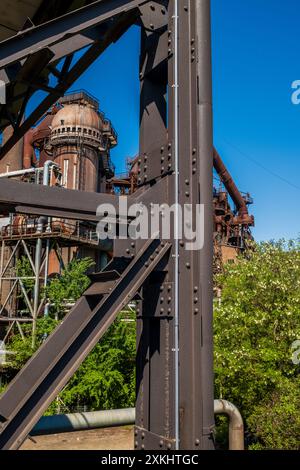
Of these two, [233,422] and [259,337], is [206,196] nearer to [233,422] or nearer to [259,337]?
[233,422]

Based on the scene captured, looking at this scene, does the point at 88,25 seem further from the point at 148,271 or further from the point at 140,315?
the point at 140,315

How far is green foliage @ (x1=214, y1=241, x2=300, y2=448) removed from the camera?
583 inches

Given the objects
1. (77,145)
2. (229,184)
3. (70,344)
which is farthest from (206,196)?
Result: (229,184)

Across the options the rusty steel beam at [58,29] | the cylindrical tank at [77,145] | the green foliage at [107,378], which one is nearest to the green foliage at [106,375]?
the green foliage at [107,378]

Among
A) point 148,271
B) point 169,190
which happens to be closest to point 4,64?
point 169,190

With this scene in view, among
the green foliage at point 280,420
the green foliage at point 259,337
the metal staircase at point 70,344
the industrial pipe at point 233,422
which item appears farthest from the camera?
the green foliage at point 259,337

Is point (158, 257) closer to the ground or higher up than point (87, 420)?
higher up

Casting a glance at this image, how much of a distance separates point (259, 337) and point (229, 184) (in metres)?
34.8

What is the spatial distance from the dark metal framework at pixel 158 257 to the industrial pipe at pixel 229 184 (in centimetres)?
4426

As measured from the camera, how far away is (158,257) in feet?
11.3

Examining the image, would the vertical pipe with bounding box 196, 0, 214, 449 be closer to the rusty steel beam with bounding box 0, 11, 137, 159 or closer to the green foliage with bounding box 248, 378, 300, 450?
the rusty steel beam with bounding box 0, 11, 137, 159

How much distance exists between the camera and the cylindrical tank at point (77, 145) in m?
31.9

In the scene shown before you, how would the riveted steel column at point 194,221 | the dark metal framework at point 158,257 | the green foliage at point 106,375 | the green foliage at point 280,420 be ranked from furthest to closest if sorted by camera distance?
the green foliage at point 106,375 < the green foliage at point 280,420 < the riveted steel column at point 194,221 < the dark metal framework at point 158,257

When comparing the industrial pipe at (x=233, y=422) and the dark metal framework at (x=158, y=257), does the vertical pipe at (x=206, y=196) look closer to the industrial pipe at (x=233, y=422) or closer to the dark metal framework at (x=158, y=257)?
the dark metal framework at (x=158, y=257)
